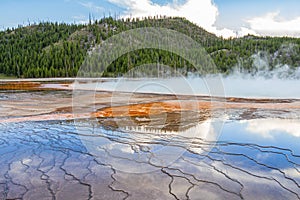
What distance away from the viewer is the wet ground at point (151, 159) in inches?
130

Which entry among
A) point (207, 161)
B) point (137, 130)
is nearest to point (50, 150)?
point (137, 130)

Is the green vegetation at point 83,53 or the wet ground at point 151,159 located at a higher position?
the green vegetation at point 83,53

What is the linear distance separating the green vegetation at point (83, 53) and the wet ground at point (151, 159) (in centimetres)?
4919

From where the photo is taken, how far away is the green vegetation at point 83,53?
62.7 meters

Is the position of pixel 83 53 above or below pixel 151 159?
above

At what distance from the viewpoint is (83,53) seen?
7925 cm

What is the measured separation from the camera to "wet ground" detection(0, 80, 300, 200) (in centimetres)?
331

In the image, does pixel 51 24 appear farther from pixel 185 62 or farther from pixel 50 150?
pixel 50 150

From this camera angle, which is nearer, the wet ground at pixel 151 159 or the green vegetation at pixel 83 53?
the wet ground at pixel 151 159

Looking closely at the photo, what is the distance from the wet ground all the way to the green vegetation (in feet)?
161

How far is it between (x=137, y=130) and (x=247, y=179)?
3516 millimetres

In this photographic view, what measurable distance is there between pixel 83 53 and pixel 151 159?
78422 millimetres

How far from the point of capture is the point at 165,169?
4004mm

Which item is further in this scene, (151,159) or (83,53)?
(83,53)
